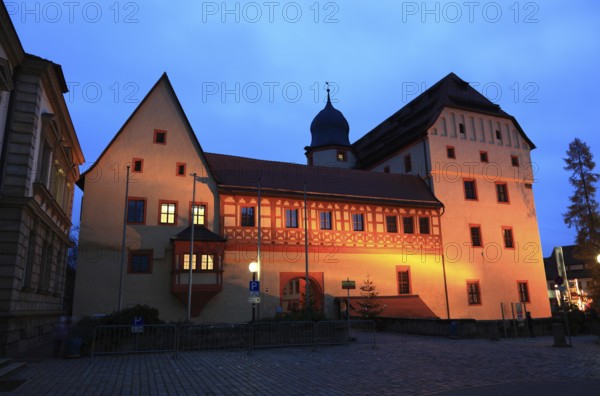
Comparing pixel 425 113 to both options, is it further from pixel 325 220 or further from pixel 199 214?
pixel 199 214

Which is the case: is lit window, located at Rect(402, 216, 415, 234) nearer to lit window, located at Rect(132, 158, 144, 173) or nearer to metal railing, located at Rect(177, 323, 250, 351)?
Result: lit window, located at Rect(132, 158, 144, 173)

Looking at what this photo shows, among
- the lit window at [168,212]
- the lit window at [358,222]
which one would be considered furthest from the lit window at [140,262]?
the lit window at [358,222]

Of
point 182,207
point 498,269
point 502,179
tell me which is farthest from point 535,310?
point 182,207

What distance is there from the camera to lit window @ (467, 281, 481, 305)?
3575cm

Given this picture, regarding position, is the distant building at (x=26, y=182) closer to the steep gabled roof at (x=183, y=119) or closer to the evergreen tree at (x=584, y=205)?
the steep gabled roof at (x=183, y=119)

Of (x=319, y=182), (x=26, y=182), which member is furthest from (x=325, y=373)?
(x=319, y=182)

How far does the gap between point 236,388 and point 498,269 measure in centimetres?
3227

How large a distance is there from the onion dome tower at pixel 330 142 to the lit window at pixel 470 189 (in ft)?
41.8

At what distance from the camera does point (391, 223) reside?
34.3 m

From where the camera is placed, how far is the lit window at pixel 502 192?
130 ft

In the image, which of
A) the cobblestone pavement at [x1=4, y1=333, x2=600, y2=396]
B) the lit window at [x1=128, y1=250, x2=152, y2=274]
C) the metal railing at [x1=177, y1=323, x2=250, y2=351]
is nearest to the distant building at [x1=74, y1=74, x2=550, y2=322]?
the lit window at [x1=128, y1=250, x2=152, y2=274]

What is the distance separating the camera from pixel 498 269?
Result: 3722 cm

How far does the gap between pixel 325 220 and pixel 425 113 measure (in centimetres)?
1635

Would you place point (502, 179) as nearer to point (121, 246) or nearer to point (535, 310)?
point (535, 310)
